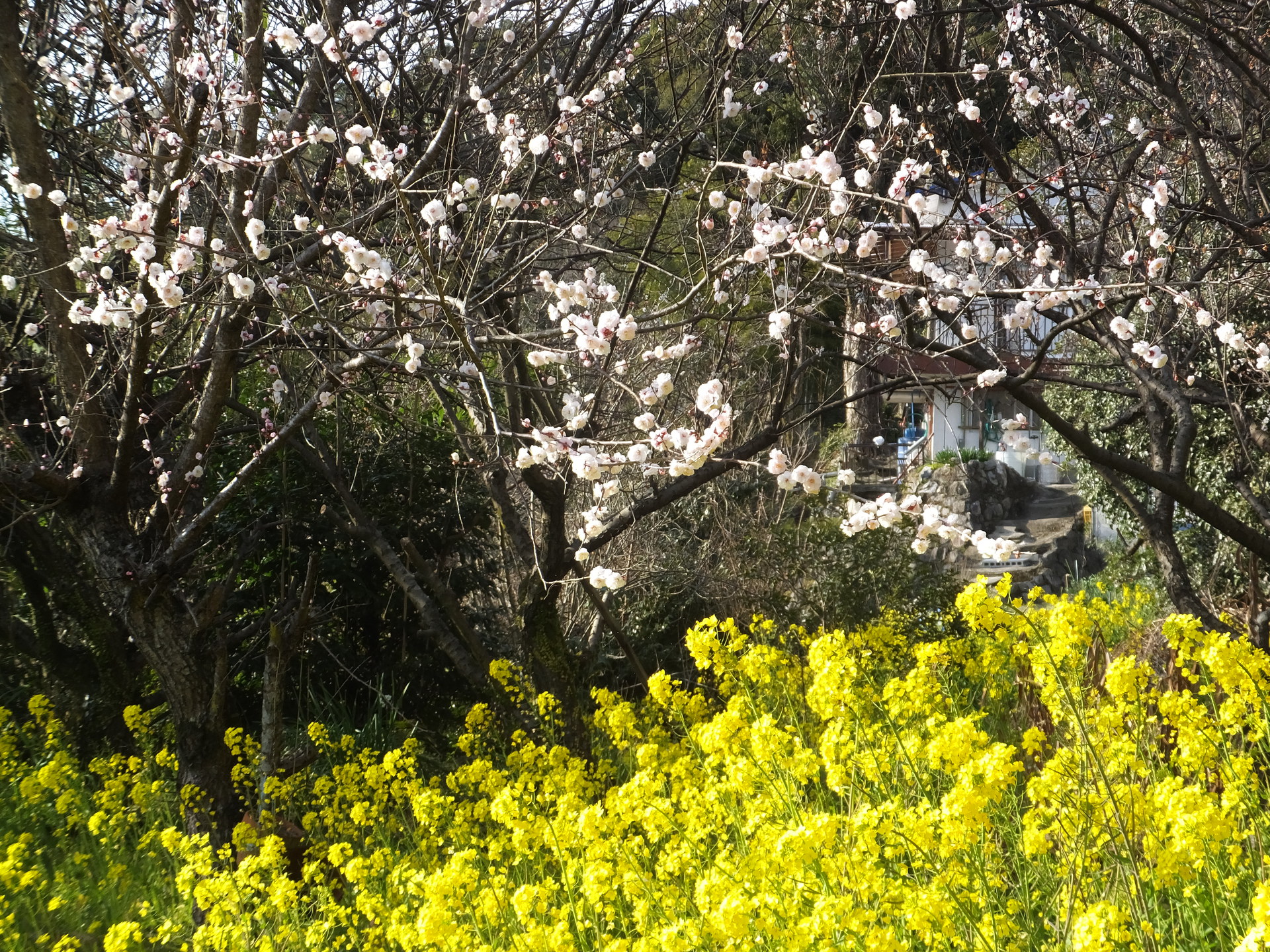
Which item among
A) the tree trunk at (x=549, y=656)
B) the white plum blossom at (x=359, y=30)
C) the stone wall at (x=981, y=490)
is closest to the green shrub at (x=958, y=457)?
the stone wall at (x=981, y=490)

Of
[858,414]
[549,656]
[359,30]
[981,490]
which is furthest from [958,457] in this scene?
[359,30]

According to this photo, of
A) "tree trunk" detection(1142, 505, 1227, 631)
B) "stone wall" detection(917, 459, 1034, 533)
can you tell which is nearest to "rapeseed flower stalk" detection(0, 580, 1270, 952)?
"tree trunk" detection(1142, 505, 1227, 631)

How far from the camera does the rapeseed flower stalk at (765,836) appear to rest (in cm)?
259

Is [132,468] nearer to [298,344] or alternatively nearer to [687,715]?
[298,344]

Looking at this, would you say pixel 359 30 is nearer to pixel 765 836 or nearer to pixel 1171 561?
pixel 765 836

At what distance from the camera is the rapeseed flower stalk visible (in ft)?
8.51

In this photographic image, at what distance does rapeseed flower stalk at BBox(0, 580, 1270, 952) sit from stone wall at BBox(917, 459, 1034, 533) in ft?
36.8

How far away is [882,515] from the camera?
9.71 feet

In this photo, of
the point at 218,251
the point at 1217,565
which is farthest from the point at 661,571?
the point at 218,251

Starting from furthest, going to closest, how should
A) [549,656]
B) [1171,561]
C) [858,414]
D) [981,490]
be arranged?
[981,490] < [858,414] < [549,656] < [1171,561]

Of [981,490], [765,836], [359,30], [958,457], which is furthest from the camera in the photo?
[958,457]

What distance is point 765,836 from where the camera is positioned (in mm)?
3072

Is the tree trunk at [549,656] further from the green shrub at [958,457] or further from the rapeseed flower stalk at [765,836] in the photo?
the green shrub at [958,457]

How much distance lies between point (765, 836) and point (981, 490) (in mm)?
15253
